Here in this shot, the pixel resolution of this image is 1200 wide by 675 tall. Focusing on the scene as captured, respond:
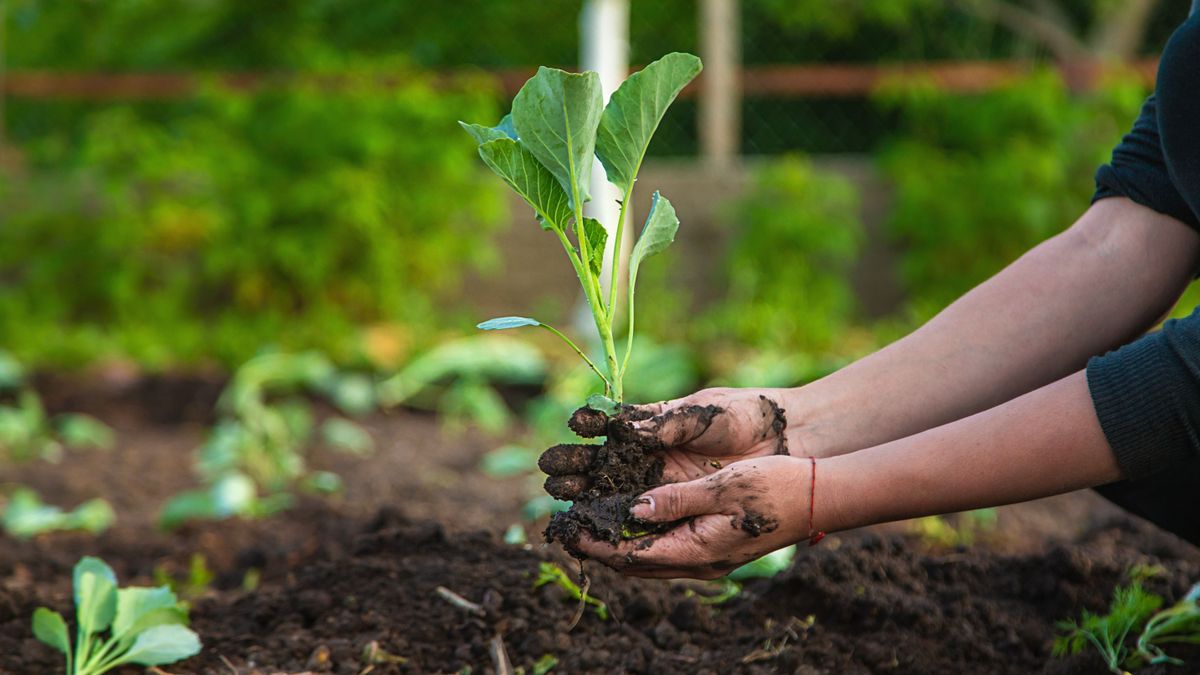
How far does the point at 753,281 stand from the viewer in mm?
5527

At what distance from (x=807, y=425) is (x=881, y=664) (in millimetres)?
326

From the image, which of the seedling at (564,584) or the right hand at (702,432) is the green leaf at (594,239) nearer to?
the right hand at (702,432)

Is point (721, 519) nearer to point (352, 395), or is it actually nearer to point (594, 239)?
point (594, 239)

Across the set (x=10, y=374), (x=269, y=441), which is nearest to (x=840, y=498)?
(x=269, y=441)

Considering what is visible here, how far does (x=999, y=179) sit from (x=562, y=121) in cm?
459

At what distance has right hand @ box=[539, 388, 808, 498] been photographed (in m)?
1.36

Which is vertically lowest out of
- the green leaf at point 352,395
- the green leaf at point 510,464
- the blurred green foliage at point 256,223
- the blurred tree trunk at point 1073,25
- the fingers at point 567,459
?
the fingers at point 567,459

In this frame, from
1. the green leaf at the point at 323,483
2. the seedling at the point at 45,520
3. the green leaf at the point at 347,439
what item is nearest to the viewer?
the seedling at the point at 45,520

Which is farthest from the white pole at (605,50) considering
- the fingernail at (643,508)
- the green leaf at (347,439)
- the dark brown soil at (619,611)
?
the fingernail at (643,508)

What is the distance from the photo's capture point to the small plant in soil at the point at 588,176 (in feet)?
4.29

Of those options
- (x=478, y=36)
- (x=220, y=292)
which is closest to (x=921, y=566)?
(x=220, y=292)

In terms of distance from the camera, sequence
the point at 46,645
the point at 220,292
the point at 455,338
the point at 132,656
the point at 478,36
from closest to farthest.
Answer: the point at 132,656 → the point at 46,645 → the point at 455,338 → the point at 220,292 → the point at 478,36

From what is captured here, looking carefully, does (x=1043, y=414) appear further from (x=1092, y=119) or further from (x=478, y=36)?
(x=478, y=36)

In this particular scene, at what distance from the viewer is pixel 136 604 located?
1.55m
